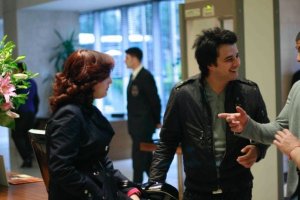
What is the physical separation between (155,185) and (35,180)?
3.30 feet

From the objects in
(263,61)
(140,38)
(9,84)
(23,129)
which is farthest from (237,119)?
(140,38)

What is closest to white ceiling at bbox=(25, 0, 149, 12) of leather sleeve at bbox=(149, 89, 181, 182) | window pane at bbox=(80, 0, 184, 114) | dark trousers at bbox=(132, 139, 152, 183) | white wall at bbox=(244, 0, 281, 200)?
window pane at bbox=(80, 0, 184, 114)

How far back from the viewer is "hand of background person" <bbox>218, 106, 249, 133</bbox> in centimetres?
210

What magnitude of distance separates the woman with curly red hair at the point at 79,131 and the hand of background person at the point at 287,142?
2.28 ft

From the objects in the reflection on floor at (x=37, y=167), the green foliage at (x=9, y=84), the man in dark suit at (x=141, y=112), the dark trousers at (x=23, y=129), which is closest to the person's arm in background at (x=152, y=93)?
the man in dark suit at (x=141, y=112)

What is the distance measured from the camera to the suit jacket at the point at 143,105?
18.5 ft

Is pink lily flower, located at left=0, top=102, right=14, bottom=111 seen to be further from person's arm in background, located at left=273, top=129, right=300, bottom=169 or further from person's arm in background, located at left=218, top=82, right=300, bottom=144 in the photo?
person's arm in background, located at left=273, top=129, right=300, bottom=169

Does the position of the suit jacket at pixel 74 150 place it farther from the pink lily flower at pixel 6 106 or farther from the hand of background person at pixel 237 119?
the pink lily flower at pixel 6 106

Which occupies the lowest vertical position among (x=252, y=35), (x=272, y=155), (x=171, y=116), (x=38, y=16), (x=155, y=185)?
(x=272, y=155)

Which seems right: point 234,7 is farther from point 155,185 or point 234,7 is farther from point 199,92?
point 155,185

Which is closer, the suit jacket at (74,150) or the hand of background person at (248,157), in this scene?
the suit jacket at (74,150)

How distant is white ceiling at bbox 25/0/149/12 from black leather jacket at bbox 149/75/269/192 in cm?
661

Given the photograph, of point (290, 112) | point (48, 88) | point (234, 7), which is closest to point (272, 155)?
point (234, 7)

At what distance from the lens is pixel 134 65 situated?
5.84 m
